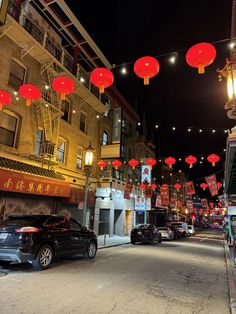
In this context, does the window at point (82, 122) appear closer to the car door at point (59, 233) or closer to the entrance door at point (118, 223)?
the entrance door at point (118, 223)

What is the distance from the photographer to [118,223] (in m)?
28.5

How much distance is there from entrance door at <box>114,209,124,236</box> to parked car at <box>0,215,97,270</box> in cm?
1774

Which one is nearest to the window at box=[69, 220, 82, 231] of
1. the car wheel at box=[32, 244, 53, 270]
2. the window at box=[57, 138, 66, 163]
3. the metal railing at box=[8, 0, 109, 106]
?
the car wheel at box=[32, 244, 53, 270]

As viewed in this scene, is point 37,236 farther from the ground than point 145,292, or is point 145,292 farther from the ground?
point 37,236

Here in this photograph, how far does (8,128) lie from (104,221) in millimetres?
14135

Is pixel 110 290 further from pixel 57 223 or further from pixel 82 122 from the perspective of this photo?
pixel 82 122

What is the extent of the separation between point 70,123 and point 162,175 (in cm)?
3849

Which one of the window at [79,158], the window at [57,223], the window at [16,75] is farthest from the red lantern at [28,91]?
the window at [79,158]

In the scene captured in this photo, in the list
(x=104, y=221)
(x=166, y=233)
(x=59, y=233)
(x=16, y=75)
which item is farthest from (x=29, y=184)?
(x=166, y=233)

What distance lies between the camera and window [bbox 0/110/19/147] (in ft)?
46.5

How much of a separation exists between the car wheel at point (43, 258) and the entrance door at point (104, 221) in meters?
15.5

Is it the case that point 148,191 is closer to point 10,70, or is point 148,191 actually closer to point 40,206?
point 40,206

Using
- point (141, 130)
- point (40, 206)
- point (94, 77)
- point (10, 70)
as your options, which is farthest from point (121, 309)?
point (141, 130)

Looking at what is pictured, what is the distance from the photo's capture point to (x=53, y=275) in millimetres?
8094
